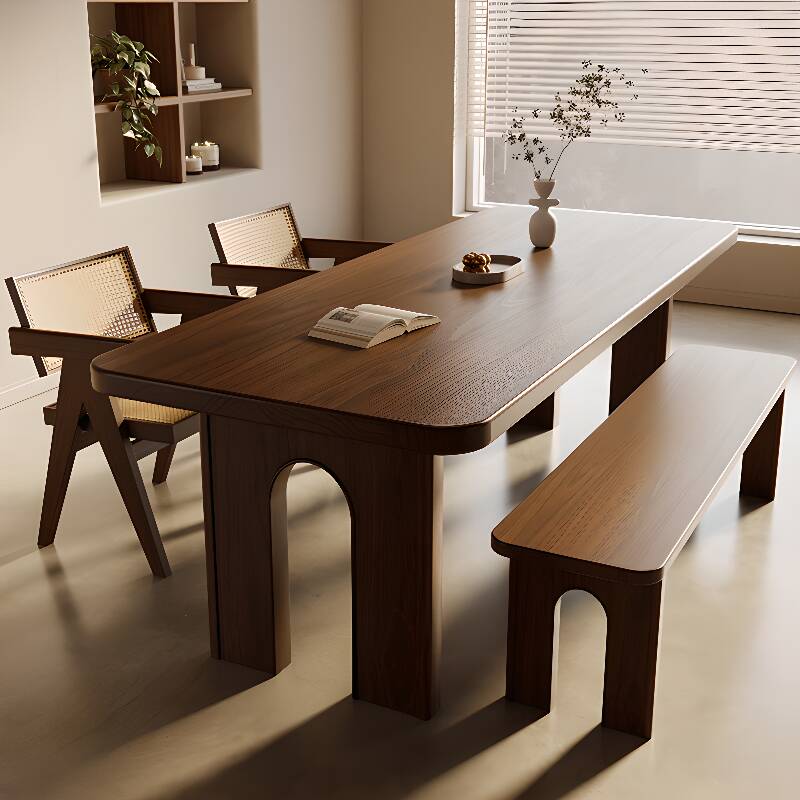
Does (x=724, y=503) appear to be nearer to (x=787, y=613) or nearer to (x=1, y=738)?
(x=787, y=613)

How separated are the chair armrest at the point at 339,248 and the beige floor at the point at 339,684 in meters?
1.07

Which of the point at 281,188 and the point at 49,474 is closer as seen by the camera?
the point at 49,474

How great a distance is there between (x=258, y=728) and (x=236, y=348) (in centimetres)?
87

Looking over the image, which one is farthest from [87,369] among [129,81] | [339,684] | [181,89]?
[181,89]

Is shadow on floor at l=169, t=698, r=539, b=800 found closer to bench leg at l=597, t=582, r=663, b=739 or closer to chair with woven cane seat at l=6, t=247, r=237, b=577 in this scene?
bench leg at l=597, t=582, r=663, b=739

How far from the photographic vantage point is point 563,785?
89.8 inches

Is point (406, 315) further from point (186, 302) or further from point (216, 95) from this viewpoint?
point (216, 95)

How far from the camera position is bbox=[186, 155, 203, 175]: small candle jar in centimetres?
582

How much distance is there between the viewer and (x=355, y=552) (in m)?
2.47

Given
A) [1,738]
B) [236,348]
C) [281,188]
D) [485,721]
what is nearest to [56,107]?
[281,188]

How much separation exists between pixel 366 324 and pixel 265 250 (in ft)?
5.70

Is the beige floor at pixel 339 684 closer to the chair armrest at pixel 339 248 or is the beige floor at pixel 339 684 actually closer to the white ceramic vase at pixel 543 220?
the white ceramic vase at pixel 543 220

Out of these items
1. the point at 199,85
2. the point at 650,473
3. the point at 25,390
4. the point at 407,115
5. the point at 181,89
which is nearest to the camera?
the point at 650,473

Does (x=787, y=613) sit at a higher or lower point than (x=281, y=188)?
lower
